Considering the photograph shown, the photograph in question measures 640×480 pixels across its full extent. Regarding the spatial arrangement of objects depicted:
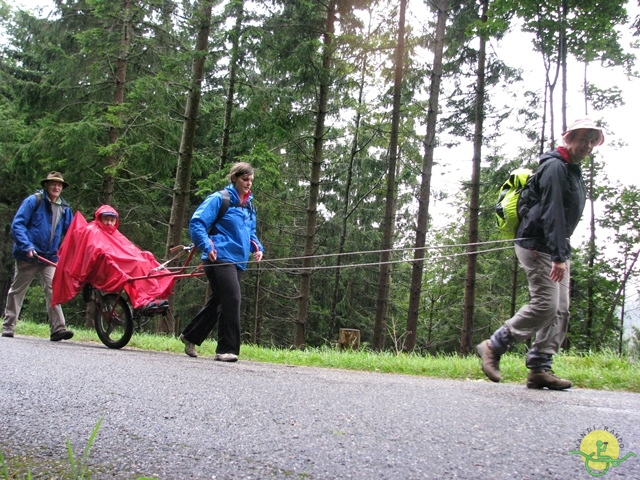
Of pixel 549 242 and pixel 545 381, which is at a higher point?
pixel 549 242

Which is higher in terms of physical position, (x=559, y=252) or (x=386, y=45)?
(x=386, y=45)

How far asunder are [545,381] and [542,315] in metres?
0.54

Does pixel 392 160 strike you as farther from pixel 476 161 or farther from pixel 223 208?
pixel 223 208

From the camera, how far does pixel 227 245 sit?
562 centimetres

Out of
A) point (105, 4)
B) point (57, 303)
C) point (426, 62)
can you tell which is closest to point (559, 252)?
point (57, 303)

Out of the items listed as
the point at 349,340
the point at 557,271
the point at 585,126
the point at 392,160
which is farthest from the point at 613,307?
the point at 585,126

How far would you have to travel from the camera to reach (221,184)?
12.8 metres

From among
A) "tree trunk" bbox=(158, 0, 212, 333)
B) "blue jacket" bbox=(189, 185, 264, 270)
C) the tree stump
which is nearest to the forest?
"tree trunk" bbox=(158, 0, 212, 333)

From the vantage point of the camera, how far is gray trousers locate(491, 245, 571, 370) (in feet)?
13.9

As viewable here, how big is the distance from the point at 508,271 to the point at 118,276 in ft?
75.2

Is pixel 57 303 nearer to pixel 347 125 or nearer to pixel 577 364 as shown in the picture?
pixel 577 364

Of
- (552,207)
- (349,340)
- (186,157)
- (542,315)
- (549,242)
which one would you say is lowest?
(349,340)

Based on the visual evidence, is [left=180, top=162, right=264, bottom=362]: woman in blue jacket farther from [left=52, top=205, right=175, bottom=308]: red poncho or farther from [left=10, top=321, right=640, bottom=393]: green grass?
[left=52, top=205, right=175, bottom=308]: red poncho

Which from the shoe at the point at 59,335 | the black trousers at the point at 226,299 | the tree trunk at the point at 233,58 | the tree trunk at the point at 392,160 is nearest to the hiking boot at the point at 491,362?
the black trousers at the point at 226,299
